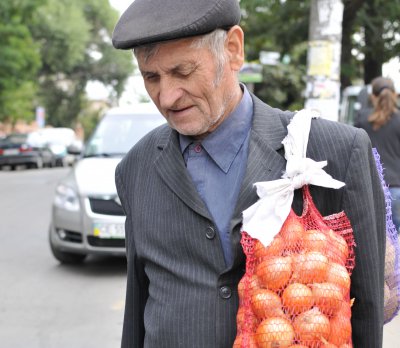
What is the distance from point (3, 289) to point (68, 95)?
2101 inches

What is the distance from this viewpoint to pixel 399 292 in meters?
2.08

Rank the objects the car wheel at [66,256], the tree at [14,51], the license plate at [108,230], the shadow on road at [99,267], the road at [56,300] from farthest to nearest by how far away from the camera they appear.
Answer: the tree at [14,51], the car wheel at [66,256], the shadow on road at [99,267], the license plate at [108,230], the road at [56,300]

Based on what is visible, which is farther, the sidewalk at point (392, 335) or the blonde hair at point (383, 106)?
the blonde hair at point (383, 106)

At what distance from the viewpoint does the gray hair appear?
1834 millimetres

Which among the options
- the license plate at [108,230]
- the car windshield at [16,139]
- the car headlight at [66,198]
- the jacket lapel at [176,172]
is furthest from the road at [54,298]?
the car windshield at [16,139]

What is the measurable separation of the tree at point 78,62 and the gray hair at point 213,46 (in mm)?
50203

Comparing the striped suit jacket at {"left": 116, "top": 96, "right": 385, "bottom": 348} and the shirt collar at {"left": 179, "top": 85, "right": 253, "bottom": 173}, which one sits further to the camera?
the shirt collar at {"left": 179, "top": 85, "right": 253, "bottom": 173}

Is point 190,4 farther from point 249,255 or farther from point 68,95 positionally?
point 68,95

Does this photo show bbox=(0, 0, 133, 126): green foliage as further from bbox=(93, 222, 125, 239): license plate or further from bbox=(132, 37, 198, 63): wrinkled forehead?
→ bbox=(132, 37, 198, 63): wrinkled forehead

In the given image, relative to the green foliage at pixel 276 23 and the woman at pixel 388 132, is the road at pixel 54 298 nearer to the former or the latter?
the woman at pixel 388 132

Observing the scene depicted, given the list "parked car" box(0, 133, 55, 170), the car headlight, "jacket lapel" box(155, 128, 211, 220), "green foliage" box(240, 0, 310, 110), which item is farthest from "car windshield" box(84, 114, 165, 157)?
"parked car" box(0, 133, 55, 170)

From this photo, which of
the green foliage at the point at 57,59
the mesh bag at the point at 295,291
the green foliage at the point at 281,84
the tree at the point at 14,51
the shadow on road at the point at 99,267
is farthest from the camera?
the green foliage at the point at 57,59

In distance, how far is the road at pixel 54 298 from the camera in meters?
5.72

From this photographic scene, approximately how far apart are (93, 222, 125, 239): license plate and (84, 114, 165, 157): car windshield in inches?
43.5
